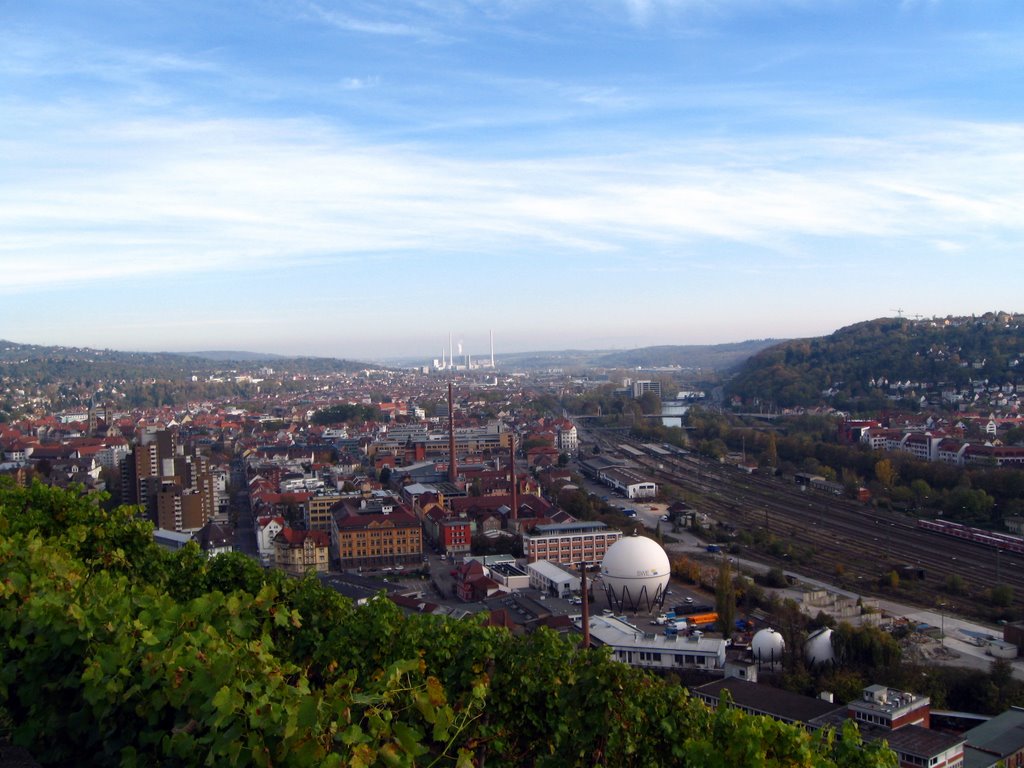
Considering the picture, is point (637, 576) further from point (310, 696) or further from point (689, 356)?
point (689, 356)

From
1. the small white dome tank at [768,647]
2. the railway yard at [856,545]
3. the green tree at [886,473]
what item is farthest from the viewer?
the green tree at [886,473]

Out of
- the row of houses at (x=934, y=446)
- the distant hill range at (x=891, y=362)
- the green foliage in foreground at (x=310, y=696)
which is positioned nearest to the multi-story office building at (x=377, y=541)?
the green foliage in foreground at (x=310, y=696)

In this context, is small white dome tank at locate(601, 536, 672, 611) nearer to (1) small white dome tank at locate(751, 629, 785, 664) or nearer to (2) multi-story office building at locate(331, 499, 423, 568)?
(1) small white dome tank at locate(751, 629, 785, 664)

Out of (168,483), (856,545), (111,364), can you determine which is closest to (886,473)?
(856,545)

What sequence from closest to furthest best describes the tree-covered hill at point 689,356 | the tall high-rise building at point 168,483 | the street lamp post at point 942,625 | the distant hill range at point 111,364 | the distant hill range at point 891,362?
the street lamp post at point 942,625 → the tall high-rise building at point 168,483 → the distant hill range at point 891,362 → the distant hill range at point 111,364 → the tree-covered hill at point 689,356

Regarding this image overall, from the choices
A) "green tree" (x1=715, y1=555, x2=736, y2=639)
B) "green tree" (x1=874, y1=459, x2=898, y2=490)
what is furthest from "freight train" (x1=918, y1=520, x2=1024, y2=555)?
"green tree" (x1=715, y1=555, x2=736, y2=639)

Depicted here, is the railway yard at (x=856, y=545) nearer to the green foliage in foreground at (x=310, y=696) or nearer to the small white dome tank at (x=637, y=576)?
the small white dome tank at (x=637, y=576)
